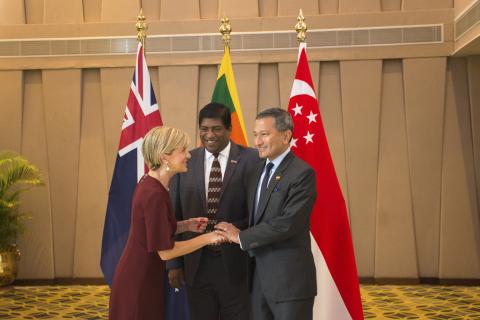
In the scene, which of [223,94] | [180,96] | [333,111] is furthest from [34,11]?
[333,111]

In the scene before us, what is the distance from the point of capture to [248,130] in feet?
22.2

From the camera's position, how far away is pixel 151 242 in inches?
Answer: 108

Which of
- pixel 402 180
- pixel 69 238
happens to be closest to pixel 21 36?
pixel 69 238

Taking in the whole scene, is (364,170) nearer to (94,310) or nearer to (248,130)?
(248,130)

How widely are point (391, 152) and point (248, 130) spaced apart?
1.64m

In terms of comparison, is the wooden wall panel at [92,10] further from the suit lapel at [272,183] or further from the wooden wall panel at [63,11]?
the suit lapel at [272,183]

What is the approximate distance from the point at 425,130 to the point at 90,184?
3892 mm

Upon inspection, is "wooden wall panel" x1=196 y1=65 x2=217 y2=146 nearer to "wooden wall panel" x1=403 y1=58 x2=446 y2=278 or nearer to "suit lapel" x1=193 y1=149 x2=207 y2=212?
"wooden wall panel" x1=403 y1=58 x2=446 y2=278

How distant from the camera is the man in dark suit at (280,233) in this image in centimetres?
285

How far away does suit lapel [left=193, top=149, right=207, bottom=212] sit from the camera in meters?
3.43

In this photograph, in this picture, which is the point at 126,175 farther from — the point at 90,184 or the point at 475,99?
the point at 475,99

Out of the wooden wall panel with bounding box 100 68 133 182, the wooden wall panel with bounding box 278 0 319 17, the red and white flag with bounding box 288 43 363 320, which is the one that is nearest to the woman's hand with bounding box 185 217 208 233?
the red and white flag with bounding box 288 43 363 320

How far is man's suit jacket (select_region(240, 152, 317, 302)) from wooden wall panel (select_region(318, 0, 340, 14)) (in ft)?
14.0

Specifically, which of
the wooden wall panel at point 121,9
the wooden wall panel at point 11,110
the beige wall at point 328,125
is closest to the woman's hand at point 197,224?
the beige wall at point 328,125
